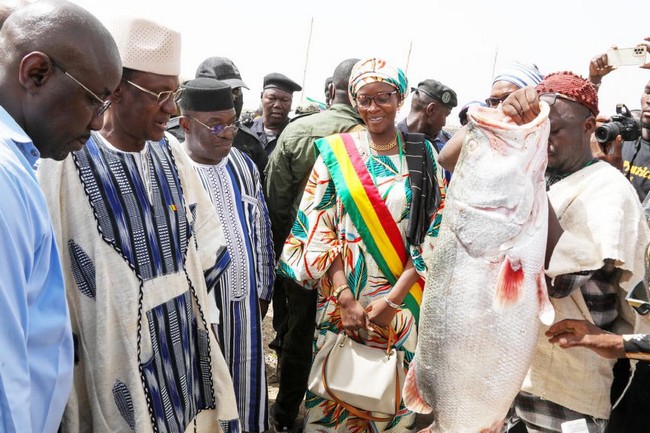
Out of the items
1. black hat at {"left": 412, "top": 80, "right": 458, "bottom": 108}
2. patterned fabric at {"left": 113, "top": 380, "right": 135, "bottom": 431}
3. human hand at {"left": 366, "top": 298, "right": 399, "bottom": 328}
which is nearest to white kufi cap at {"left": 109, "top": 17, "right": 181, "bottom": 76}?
patterned fabric at {"left": 113, "top": 380, "right": 135, "bottom": 431}

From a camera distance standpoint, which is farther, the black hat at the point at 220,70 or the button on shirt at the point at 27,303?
the black hat at the point at 220,70

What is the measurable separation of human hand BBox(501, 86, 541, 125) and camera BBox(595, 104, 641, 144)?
6.03 ft

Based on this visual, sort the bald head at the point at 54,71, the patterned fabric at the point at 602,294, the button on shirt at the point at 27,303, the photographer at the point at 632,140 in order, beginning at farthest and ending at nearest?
the photographer at the point at 632,140, the patterned fabric at the point at 602,294, the bald head at the point at 54,71, the button on shirt at the point at 27,303

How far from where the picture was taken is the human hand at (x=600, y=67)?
4.50 meters

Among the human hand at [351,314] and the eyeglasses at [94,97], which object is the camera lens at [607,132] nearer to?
the human hand at [351,314]

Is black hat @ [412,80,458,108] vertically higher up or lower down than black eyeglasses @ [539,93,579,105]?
lower down

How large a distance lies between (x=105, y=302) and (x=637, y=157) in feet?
14.2

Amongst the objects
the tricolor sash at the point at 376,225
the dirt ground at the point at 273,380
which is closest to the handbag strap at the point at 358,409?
the tricolor sash at the point at 376,225

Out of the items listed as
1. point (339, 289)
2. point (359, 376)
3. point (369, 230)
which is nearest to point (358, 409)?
point (359, 376)

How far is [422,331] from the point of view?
238 cm

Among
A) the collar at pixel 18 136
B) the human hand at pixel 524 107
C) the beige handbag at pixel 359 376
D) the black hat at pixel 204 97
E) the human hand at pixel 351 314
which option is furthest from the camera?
the black hat at pixel 204 97

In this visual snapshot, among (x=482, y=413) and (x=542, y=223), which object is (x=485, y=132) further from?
(x=482, y=413)

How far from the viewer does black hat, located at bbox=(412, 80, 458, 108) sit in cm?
603

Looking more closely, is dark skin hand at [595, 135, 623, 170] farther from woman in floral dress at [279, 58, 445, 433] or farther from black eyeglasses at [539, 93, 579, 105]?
black eyeglasses at [539, 93, 579, 105]
